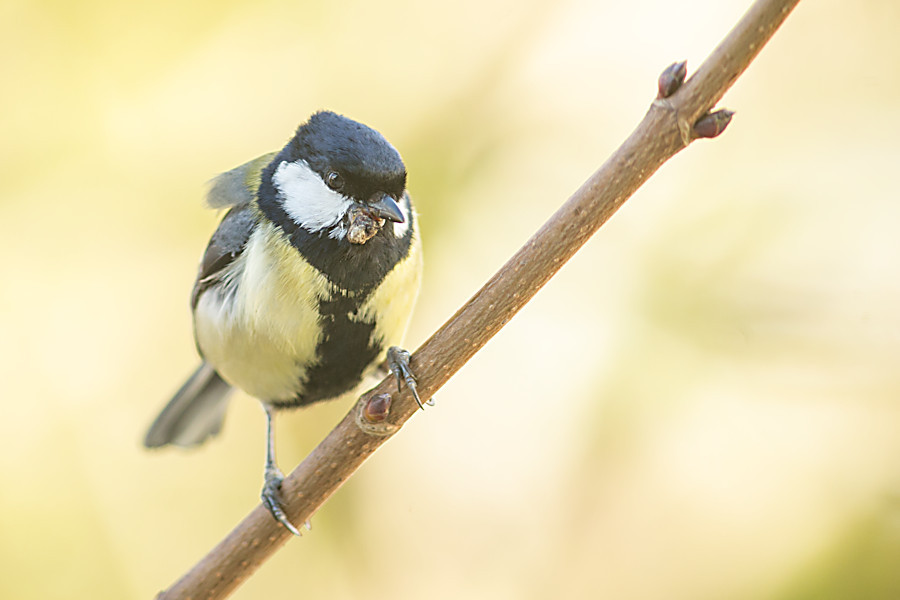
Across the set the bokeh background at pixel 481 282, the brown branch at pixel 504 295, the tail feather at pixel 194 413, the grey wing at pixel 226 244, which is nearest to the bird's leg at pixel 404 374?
the brown branch at pixel 504 295

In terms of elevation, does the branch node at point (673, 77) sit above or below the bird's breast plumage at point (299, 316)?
above

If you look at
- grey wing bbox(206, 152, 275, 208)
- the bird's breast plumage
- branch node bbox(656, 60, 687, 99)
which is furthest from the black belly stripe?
branch node bbox(656, 60, 687, 99)

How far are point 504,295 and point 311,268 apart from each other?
53 centimetres

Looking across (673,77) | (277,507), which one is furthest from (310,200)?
(673,77)

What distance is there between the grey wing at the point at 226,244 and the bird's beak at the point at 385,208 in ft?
1.08

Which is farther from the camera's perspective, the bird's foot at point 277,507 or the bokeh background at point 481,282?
the bokeh background at point 481,282

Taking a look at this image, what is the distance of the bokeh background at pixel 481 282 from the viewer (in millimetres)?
2389

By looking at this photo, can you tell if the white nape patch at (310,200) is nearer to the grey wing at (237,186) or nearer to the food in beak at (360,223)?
the food in beak at (360,223)

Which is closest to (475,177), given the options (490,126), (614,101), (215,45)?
(490,126)

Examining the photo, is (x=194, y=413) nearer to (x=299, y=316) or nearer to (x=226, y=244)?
(x=226, y=244)

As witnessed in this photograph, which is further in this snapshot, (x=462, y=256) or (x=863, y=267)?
(x=462, y=256)

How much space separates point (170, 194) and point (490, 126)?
1.09 metres

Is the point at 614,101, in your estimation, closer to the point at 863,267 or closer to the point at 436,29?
the point at 436,29

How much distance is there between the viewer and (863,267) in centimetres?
235
